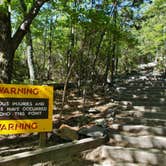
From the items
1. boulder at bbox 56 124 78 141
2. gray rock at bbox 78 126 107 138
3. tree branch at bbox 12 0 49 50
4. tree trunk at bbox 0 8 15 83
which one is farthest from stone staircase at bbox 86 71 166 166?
tree branch at bbox 12 0 49 50

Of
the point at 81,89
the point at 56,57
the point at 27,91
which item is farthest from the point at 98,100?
the point at 56,57

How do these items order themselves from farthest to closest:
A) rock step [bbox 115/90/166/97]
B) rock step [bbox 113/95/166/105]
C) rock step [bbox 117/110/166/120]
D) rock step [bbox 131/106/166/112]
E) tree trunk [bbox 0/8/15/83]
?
Answer: rock step [bbox 115/90/166/97], rock step [bbox 113/95/166/105], rock step [bbox 131/106/166/112], rock step [bbox 117/110/166/120], tree trunk [bbox 0/8/15/83]

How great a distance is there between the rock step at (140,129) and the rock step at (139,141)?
1.56 ft

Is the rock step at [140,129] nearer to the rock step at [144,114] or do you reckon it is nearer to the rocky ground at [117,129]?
the rocky ground at [117,129]

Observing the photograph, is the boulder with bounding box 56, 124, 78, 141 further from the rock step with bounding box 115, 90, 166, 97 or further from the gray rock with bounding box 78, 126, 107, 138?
the rock step with bounding box 115, 90, 166, 97

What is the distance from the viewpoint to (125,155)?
5.57 metres

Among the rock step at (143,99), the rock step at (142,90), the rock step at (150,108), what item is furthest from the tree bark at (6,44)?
the rock step at (142,90)

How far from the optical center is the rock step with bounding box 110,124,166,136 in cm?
653

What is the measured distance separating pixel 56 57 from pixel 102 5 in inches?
362

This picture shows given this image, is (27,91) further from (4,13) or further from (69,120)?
(69,120)

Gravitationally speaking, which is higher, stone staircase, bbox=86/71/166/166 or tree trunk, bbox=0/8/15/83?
tree trunk, bbox=0/8/15/83

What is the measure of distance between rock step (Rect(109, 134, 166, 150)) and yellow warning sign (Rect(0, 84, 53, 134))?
172 centimetres

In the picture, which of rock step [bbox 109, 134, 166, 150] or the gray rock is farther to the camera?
the gray rock

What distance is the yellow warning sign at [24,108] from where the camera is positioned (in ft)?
15.7
